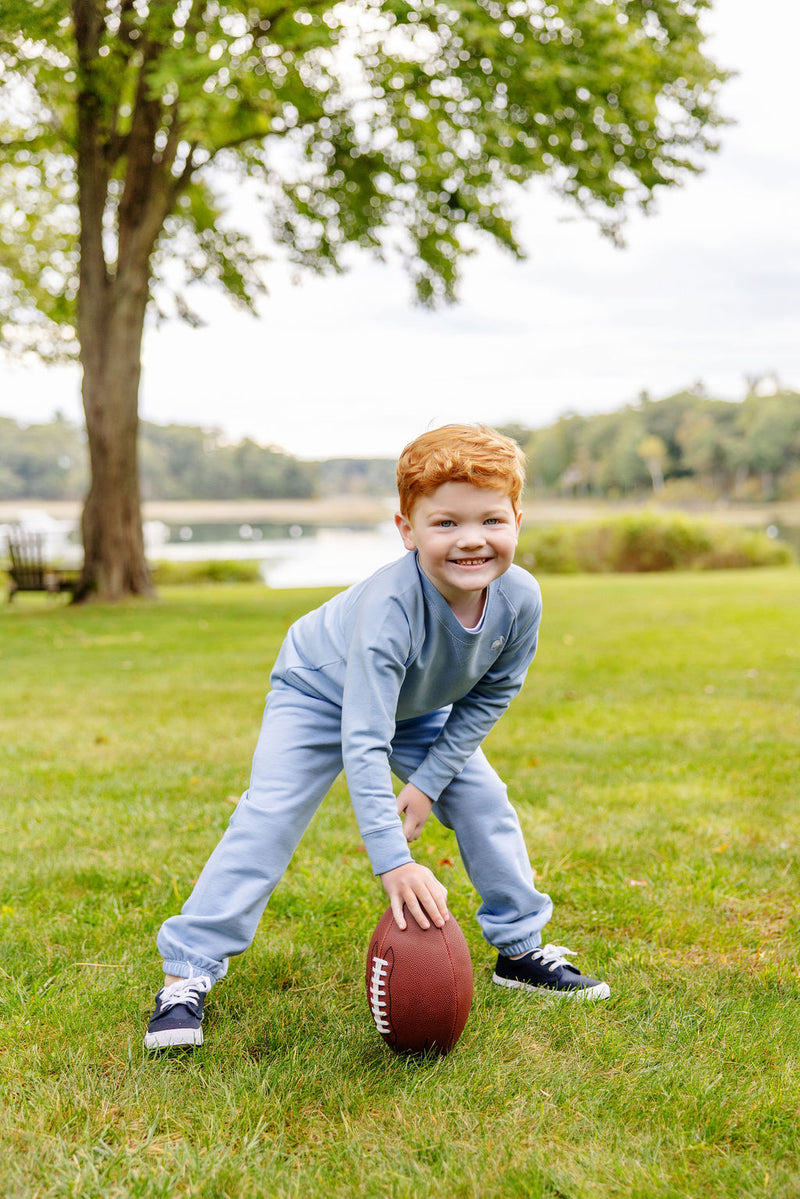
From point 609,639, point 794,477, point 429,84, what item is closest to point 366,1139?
point 609,639

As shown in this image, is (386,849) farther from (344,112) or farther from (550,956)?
(344,112)

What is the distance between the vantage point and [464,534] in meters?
2.66

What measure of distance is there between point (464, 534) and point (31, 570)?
15.1 metres

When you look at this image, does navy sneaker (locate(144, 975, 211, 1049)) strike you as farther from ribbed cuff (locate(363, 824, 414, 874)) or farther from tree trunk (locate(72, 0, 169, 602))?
tree trunk (locate(72, 0, 169, 602))

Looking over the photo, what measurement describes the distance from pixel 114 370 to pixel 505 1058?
13.9 meters

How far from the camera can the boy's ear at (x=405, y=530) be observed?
281 centimetres

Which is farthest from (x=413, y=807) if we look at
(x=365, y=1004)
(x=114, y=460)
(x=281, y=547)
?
(x=281, y=547)

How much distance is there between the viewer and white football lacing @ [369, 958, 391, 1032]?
2639 millimetres

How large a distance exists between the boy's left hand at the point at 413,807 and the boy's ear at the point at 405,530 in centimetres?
69

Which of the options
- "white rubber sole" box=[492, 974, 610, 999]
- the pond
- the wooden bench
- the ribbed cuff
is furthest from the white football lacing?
the wooden bench

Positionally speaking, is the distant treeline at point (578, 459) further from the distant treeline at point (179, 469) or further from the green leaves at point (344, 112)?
the green leaves at point (344, 112)

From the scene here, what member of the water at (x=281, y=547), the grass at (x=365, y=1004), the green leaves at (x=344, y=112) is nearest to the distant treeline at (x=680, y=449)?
the water at (x=281, y=547)

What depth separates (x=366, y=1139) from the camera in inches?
90.6

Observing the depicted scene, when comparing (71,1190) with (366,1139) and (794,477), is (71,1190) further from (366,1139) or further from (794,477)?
(794,477)
